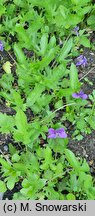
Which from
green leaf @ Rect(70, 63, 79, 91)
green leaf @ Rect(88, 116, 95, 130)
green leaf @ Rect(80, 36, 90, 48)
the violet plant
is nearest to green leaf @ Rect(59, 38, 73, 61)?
the violet plant

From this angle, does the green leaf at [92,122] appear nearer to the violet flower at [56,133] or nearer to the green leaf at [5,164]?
the violet flower at [56,133]

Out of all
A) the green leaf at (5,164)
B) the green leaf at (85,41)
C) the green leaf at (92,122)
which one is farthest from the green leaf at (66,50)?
the green leaf at (5,164)

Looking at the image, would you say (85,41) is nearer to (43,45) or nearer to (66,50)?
(66,50)

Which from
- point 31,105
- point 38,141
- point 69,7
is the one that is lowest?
point 38,141

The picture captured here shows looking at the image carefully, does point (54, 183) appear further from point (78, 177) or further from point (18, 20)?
point (18, 20)

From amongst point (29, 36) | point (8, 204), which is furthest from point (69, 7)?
point (8, 204)

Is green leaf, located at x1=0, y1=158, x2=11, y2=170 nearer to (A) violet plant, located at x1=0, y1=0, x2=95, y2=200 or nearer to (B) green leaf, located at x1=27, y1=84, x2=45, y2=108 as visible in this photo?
(A) violet plant, located at x1=0, y1=0, x2=95, y2=200

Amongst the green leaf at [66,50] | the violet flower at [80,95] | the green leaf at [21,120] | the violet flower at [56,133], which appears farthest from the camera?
the green leaf at [66,50]

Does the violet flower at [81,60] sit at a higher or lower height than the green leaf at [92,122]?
higher
